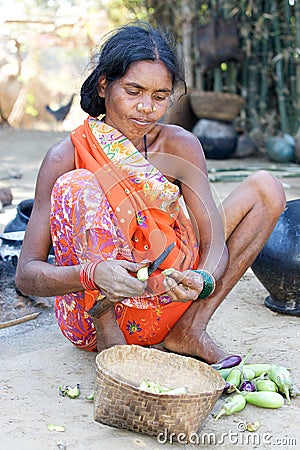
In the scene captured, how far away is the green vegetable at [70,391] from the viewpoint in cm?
228

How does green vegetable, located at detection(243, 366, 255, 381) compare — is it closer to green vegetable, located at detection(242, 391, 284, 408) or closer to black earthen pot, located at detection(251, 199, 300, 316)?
green vegetable, located at detection(242, 391, 284, 408)

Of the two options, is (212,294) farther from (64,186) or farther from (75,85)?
(75,85)

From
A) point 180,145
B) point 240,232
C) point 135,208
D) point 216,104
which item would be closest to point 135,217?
point 135,208

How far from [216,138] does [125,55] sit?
6.48 meters

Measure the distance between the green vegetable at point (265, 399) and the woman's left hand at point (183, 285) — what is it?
38 cm

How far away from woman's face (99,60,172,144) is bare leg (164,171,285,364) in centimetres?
48

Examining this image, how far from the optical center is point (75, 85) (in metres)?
2.83

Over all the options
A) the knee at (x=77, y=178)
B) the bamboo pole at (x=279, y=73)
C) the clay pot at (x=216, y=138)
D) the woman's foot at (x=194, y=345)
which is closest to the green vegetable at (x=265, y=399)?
the woman's foot at (x=194, y=345)

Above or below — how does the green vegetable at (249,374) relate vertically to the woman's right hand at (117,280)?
below

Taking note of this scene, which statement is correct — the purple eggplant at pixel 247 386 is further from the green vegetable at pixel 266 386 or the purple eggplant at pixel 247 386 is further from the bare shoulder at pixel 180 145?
the bare shoulder at pixel 180 145

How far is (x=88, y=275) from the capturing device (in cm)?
212

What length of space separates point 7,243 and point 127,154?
1.44 meters

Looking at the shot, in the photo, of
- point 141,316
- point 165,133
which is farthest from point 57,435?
point 165,133

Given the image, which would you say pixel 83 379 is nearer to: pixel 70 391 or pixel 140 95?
pixel 70 391
